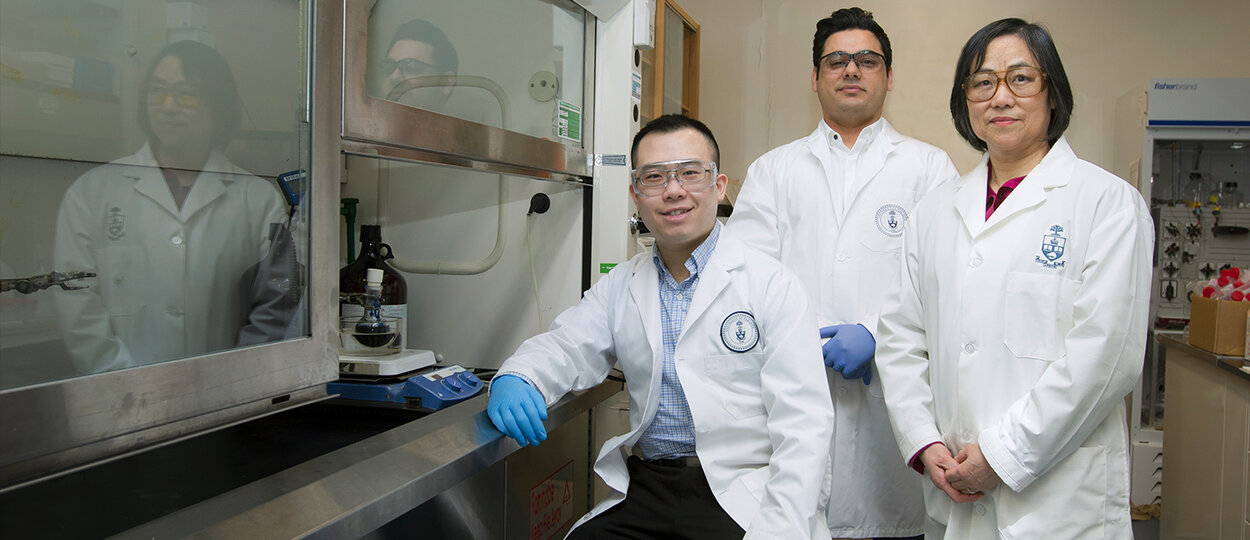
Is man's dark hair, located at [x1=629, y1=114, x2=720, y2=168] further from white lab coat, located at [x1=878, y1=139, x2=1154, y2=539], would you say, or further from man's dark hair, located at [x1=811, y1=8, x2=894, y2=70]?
man's dark hair, located at [x1=811, y1=8, x2=894, y2=70]

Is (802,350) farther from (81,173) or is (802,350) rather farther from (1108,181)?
(81,173)

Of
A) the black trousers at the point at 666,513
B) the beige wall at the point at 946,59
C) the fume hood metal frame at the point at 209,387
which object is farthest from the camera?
the beige wall at the point at 946,59

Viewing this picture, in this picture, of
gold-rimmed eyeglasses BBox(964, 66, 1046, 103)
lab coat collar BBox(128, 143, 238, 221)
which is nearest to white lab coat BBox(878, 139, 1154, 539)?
gold-rimmed eyeglasses BBox(964, 66, 1046, 103)

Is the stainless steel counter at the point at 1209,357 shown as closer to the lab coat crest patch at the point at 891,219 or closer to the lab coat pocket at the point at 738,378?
the lab coat crest patch at the point at 891,219

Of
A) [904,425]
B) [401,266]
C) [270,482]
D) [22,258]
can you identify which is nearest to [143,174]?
[22,258]

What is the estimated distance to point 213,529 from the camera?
851 mm

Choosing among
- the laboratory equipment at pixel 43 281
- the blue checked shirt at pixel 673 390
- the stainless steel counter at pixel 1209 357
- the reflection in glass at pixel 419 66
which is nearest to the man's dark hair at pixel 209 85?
the laboratory equipment at pixel 43 281

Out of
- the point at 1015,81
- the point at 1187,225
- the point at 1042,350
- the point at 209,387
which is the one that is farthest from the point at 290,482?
the point at 1187,225

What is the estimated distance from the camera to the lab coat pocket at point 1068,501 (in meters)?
1.26

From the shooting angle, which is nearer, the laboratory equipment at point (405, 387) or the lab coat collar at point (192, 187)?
the lab coat collar at point (192, 187)

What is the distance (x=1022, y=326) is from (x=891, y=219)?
1.83 feet

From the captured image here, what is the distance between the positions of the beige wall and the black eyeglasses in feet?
5.02

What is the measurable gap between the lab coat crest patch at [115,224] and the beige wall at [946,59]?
9.25 ft

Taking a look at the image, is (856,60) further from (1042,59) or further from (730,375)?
(730,375)
